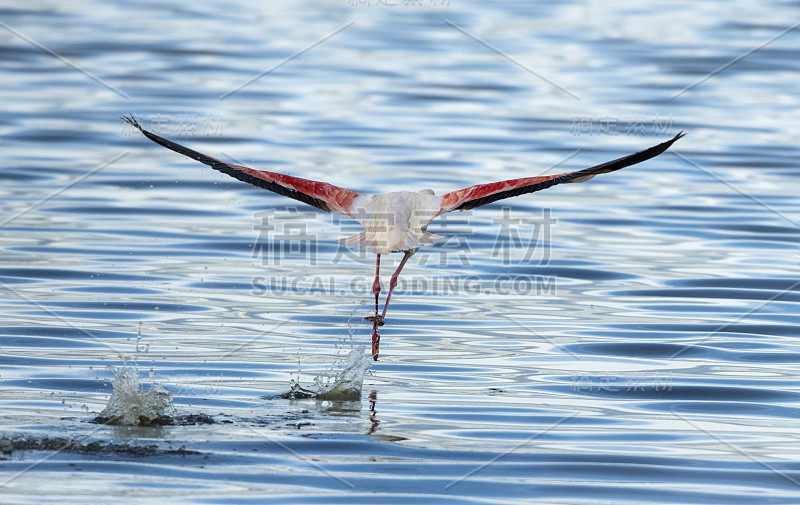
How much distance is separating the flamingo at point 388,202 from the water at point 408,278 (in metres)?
1.38

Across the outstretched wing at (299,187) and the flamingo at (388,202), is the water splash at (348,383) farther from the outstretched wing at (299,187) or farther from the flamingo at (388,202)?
the outstretched wing at (299,187)

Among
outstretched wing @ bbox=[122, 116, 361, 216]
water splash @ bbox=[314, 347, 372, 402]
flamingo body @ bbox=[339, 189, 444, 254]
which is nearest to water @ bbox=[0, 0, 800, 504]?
water splash @ bbox=[314, 347, 372, 402]

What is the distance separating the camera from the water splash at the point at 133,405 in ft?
33.3

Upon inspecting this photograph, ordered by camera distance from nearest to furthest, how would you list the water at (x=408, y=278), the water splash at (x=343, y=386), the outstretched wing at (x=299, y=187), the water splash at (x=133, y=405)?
the water at (x=408, y=278), the water splash at (x=133, y=405), the water splash at (x=343, y=386), the outstretched wing at (x=299, y=187)

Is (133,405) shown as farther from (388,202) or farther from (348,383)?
(388,202)

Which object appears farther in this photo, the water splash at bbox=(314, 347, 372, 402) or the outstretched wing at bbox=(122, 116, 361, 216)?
the outstretched wing at bbox=(122, 116, 361, 216)

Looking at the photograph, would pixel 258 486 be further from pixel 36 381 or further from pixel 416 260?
pixel 416 260

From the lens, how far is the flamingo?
11664mm

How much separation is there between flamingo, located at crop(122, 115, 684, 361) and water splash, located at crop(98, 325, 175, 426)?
91.2 inches

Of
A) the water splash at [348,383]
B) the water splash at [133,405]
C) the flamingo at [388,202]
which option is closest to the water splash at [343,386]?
the water splash at [348,383]

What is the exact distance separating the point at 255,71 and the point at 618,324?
23622 millimetres

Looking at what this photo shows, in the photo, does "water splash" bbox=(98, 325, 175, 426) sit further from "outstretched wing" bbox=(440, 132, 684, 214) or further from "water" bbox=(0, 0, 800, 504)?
"outstretched wing" bbox=(440, 132, 684, 214)

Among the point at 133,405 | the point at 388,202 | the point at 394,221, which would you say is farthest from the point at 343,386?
the point at 133,405

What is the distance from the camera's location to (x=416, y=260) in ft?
63.0
